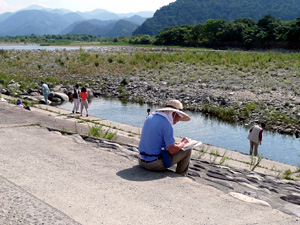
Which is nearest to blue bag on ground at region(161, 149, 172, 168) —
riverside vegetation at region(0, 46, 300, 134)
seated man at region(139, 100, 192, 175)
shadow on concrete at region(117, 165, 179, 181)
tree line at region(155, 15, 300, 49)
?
seated man at region(139, 100, 192, 175)

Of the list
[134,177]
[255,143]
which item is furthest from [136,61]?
[134,177]

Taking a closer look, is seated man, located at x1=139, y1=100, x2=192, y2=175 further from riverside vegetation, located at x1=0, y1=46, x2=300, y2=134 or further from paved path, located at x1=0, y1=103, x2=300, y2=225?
riverside vegetation, located at x1=0, y1=46, x2=300, y2=134

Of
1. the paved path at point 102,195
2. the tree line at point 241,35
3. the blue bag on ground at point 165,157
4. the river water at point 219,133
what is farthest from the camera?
the tree line at point 241,35

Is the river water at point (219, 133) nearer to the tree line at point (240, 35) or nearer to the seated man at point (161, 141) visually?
the seated man at point (161, 141)

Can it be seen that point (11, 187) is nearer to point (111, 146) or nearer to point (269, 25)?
point (111, 146)

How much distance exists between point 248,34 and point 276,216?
6857 centimetres

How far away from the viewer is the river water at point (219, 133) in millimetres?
13789

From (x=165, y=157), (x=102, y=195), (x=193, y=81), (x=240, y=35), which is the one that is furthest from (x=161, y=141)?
(x=240, y=35)

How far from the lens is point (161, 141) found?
6273mm

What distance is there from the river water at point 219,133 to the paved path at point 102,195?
7.22m

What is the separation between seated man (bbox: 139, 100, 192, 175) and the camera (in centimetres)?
614

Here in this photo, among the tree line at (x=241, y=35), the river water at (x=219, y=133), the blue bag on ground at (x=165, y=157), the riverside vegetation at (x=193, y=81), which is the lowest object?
the river water at (x=219, y=133)

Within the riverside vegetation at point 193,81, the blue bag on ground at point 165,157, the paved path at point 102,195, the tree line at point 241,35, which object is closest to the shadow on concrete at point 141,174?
the paved path at point 102,195

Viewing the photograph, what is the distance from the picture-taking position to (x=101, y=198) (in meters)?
5.25
